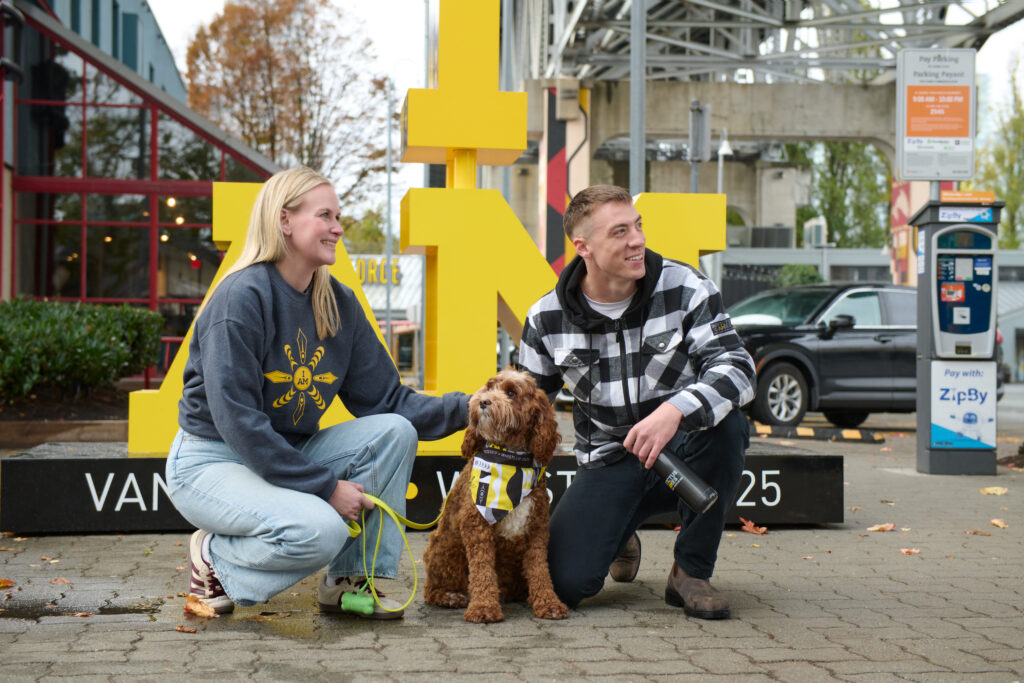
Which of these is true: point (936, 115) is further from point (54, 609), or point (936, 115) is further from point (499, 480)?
point (54, 609)

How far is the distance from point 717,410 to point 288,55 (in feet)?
93.2

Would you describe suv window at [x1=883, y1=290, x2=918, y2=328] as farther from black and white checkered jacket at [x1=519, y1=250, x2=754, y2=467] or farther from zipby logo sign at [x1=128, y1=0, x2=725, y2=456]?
black and white checkered jacket at [x1=519, y1=250, x2=754, y2=467]

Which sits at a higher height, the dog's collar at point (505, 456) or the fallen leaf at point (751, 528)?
the dog's collar at point (505, 456)

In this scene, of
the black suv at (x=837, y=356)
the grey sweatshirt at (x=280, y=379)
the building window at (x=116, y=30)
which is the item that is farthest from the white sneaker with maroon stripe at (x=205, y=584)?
the building window at (x=116, y=30)

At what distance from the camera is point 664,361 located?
169 inches

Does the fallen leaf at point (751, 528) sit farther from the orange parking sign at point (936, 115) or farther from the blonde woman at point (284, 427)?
the orange parking sign at point (936, 115)

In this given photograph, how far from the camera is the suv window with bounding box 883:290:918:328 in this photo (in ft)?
44.9

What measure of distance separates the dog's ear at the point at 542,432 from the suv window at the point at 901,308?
1072 cm

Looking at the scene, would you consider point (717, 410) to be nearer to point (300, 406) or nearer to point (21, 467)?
point (300, 406)

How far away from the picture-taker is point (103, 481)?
580cm

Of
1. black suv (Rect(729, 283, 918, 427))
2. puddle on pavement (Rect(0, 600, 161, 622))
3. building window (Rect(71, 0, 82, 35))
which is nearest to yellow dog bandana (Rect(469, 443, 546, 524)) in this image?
puddle on pavement (Rect(0, 600, 161, 622))

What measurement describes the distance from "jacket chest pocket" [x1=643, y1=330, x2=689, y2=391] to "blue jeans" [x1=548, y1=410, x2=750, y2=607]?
246mm

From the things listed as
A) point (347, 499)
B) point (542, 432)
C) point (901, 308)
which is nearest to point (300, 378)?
point (347, 499)

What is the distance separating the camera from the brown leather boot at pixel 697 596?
13.7ft
